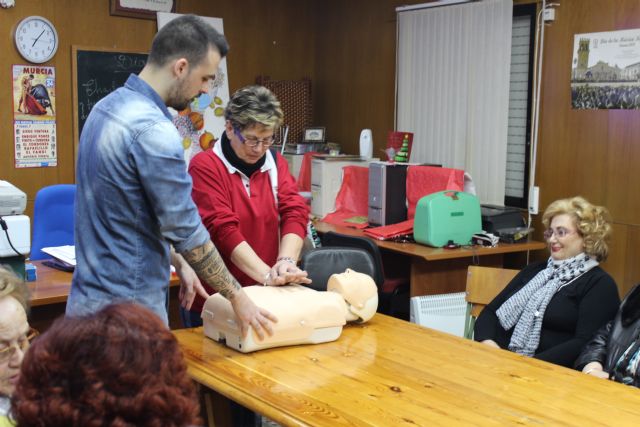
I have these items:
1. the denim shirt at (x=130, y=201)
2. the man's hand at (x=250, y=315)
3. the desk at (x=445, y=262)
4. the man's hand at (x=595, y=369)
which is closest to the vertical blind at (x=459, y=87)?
the desk at (x=445, y=262)

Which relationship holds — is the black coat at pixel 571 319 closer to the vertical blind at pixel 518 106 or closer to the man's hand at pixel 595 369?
the man's hand at pixel 595 369

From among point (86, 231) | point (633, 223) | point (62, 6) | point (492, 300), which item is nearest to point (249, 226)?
point (86, 231)

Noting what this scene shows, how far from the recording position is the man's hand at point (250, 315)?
2270mm

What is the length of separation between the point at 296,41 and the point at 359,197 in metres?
1.93

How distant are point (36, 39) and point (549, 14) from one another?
333cm

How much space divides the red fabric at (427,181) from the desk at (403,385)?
2.28 m

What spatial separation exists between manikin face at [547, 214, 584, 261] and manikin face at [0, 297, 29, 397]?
82.6 inches

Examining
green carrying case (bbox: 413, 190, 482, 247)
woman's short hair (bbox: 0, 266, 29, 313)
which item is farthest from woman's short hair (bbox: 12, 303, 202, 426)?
green carrying case (bbox: 413, 190, 482, 247)

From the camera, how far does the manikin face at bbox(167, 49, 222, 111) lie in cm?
206

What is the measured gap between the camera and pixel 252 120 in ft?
8.64

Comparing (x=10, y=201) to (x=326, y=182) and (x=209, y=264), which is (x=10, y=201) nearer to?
(x=209, y=264)

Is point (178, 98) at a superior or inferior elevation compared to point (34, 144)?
superior

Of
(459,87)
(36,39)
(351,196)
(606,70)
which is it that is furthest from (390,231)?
(36,39)

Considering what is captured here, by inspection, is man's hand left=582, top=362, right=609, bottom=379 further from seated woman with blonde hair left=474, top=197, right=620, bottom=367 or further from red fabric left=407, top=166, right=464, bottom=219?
red fabric left=407, top=166, right=464, bottom=219
